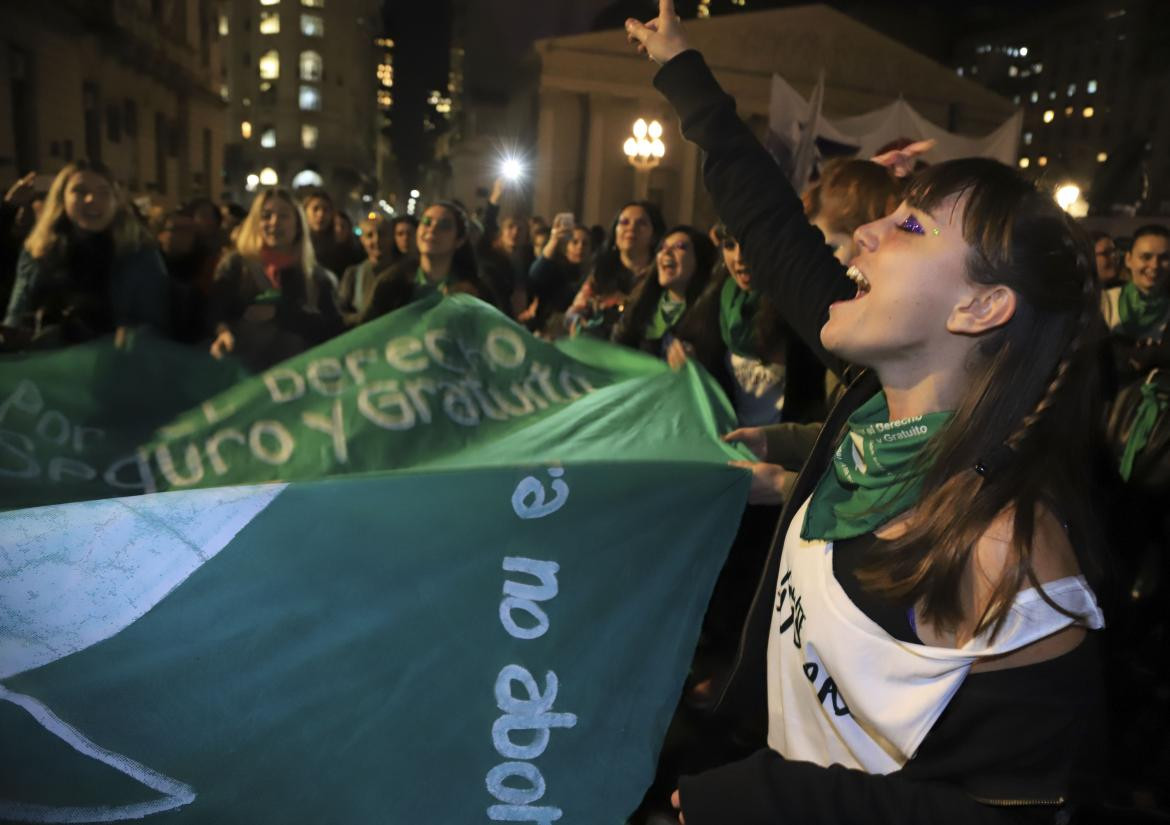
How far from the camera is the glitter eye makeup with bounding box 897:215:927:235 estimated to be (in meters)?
1.59

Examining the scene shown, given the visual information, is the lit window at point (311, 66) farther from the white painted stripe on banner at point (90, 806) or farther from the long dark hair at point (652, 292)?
the white painted stripe on banner at point (90, 806)

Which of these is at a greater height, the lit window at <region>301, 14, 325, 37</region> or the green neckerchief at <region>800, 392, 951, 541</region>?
the lit window at <region>301, 14, 325, 37</region>

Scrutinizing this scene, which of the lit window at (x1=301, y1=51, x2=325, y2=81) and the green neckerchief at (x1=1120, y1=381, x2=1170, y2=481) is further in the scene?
the lit window at (x1=301, y1=51, x2=325, y2=81)

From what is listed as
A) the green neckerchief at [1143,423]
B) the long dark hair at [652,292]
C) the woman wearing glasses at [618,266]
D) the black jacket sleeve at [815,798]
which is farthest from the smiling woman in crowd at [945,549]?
the woman wearing glasses at [618,266]

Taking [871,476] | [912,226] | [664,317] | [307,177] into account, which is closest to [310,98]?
[307,177]

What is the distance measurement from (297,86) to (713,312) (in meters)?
88.0

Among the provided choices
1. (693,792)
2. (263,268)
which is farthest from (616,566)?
(263,268)

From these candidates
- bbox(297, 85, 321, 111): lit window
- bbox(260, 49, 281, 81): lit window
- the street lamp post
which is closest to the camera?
the street lamp post

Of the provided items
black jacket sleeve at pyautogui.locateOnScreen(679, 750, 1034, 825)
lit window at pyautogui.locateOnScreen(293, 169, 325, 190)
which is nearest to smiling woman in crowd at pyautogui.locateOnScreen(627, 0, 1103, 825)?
black jacket sleeve at pyautogui.locateOnScreen(679, 750, 1034, 825)

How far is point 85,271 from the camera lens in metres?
5.04

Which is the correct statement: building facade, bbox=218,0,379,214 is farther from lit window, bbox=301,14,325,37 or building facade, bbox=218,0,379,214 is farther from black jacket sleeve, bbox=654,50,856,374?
black jacket sleeve, bbox=654,50,856,374

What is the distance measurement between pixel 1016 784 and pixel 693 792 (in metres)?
0.46

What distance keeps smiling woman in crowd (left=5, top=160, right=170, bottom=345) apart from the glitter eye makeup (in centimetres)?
438

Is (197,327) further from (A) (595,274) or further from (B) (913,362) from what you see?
(B) (913,362)
